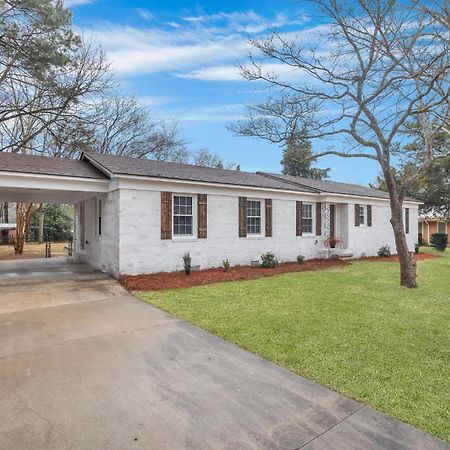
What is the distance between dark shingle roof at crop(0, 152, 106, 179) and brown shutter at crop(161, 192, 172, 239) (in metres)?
2.20

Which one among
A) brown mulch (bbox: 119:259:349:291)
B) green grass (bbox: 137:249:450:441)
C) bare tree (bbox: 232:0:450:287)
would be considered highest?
bare tree (bbox: 232:0:450:287)

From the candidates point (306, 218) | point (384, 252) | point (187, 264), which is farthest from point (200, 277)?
point (384, 252)

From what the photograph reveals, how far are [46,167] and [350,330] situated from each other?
10041 millimetres

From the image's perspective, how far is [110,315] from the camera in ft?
21.1

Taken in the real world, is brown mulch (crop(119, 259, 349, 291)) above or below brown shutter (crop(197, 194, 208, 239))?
below

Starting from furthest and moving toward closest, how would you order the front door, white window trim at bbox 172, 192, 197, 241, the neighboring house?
the neighboring house → the front door → white window trim at bbox 172, 192, 197, 241

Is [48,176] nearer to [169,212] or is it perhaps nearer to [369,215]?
[169,212]

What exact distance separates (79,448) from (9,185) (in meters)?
9.07

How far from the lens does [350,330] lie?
218 inches

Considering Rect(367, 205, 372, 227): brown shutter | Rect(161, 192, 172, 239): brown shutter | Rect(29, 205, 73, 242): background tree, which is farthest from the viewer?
Rect(29, 205, 73, 242): background tree

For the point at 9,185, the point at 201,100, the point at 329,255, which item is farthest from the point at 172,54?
the point at 329,255

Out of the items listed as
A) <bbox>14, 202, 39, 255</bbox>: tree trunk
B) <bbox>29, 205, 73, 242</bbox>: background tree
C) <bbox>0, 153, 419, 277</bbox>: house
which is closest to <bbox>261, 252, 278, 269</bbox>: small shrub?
<bbox>0, 153, 419, 277</bbox>: house

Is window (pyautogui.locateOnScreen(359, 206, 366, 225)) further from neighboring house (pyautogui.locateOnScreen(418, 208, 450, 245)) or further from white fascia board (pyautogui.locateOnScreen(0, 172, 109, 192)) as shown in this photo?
neighboring house (pyautogui.locateOnScreen(418, 208, 450, 245))

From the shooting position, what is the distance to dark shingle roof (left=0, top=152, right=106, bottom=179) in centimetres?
973
